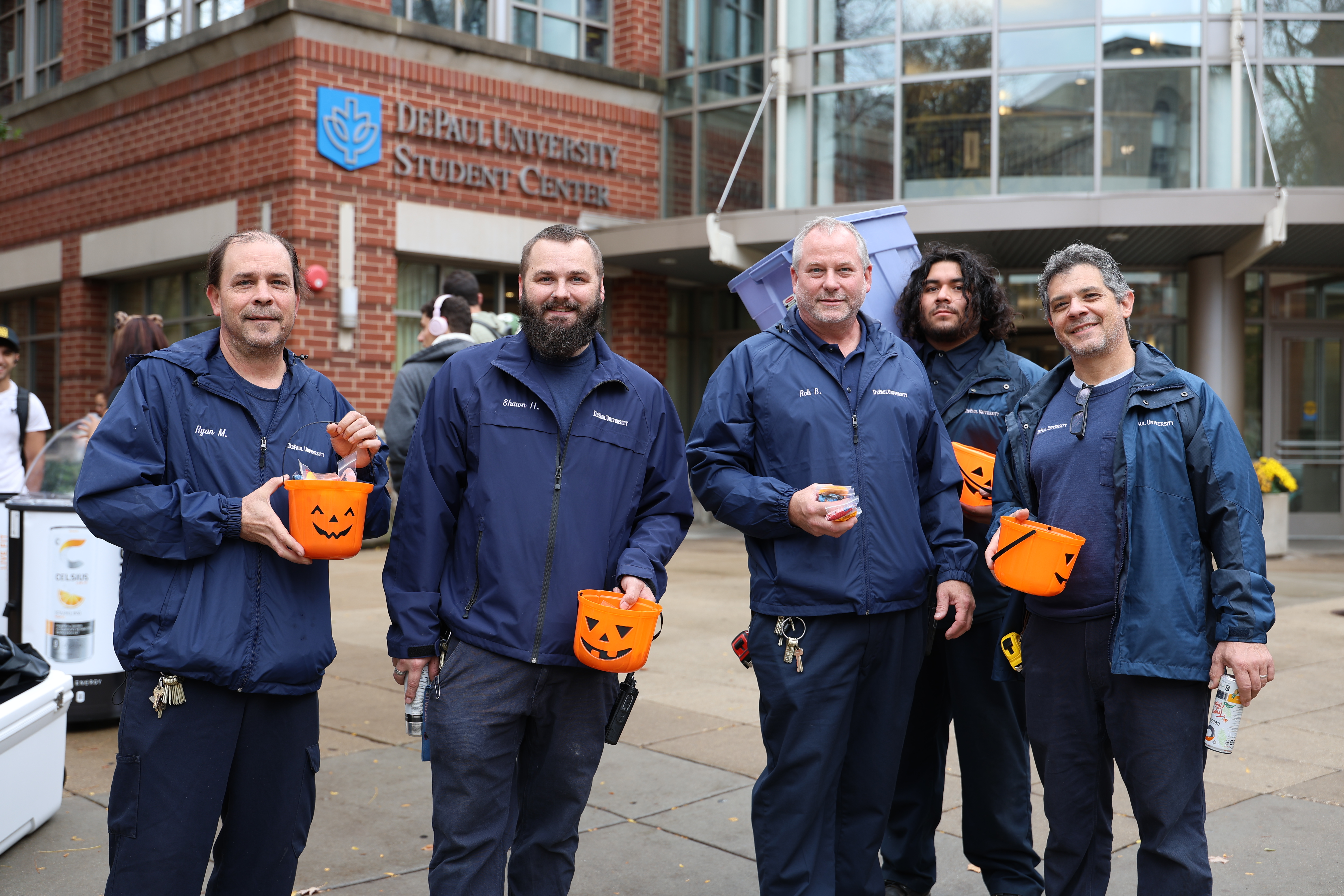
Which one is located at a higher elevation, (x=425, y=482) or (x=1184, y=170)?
(x=1184, y=170)

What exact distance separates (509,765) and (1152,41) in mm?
12853

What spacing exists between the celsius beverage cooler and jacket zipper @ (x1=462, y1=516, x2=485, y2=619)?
3294mm

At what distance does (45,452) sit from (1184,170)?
12.0 m

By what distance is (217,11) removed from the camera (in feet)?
45.4

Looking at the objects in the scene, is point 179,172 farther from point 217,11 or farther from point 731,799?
point 731,799

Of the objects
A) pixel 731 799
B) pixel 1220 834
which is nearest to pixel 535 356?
pixel 731 799

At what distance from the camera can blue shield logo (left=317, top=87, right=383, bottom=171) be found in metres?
12.5

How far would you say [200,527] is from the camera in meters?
2.74

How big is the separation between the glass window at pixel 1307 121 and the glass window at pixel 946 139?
321cm

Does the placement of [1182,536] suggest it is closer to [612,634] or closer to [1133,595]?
[1133,595]

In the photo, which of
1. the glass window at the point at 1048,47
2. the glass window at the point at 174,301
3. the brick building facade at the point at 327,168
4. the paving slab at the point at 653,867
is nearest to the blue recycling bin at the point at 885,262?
the paving slab at the point at 653,867

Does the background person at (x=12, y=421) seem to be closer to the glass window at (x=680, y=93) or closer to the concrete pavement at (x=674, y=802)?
the concrete pavement at (x=674, y=802)

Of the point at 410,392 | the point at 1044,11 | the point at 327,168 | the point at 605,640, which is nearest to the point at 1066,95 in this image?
the point at 1044,11

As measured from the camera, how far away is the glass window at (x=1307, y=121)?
13.5 m
